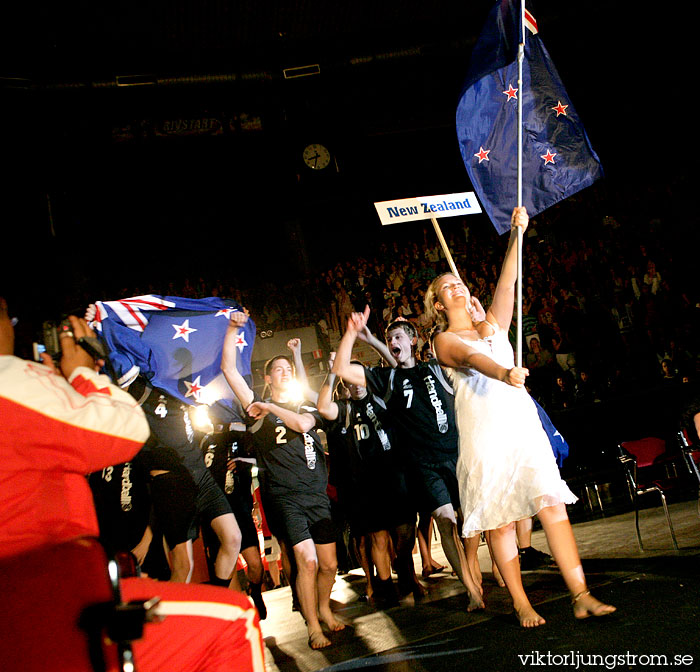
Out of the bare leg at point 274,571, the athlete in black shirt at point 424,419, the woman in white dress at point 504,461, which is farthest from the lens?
the bare leg at point 274,571

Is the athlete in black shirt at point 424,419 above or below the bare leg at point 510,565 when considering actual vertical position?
above

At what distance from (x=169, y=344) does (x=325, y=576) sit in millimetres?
2336

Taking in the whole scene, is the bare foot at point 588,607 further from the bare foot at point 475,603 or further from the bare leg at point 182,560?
the bare leg at point 182,560

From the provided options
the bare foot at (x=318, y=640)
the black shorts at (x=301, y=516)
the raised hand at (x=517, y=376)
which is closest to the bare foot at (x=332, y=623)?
the bare foot at (x=318, y=640)

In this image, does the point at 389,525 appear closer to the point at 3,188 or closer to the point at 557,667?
the point at 557,667

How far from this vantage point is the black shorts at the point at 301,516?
15.1 ft

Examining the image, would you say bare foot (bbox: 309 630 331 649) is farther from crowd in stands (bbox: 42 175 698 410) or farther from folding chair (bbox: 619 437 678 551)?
crowd in stands (bbox: 42 175 698 410)

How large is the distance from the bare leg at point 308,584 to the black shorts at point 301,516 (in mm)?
88

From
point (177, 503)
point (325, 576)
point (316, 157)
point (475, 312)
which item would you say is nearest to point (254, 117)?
point (316, 157)

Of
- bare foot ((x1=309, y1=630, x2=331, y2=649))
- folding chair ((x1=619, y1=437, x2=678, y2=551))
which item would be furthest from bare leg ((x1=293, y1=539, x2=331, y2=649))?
folding chair ((x1=619, y1=437, x2=678, y2=551))

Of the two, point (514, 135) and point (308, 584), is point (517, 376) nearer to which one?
point (514, 135)

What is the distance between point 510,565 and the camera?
3447mm

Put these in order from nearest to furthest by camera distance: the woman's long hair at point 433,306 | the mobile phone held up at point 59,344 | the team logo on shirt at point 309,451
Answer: the mobile phone held up at point 59,344, the woman's long hair at point 433,306, the team logo on shirt at point 309,451

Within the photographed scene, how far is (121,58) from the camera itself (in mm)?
14625
